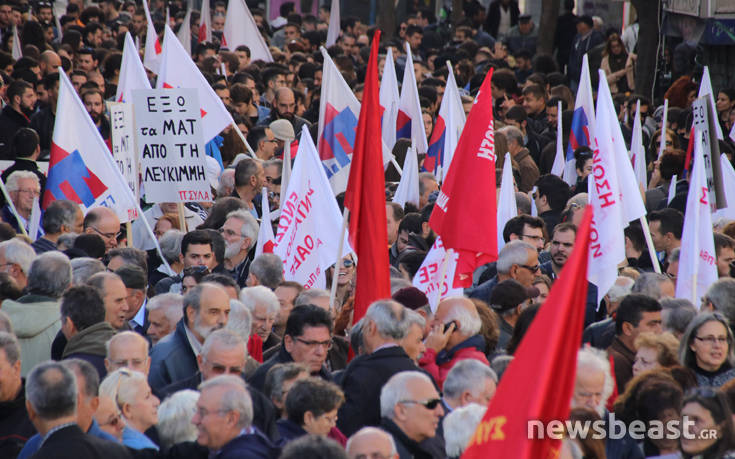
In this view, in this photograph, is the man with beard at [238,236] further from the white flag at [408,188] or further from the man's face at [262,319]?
the white flag at [408,188]

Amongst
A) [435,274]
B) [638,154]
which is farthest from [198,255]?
[638,154]

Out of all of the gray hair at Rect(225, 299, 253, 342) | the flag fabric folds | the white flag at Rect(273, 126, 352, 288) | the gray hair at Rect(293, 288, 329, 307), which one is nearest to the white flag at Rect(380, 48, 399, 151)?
the flag fabric folds

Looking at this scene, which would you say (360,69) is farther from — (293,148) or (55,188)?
→ (55,188)

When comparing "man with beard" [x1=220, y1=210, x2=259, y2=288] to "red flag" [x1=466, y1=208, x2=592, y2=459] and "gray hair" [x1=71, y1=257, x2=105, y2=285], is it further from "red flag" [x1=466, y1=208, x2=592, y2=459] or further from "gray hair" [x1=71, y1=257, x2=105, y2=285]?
"red flag" [x1=466, y1=208, x2=592, y2=459]

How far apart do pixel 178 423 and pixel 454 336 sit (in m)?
1.93

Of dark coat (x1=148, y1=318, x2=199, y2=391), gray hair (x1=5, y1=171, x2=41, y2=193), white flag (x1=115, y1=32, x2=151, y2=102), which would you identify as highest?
white flag (x1=115, y1=32, x2=151, y2=102)

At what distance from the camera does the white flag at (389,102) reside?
46.3 ft

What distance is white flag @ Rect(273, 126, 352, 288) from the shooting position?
29.3 ft

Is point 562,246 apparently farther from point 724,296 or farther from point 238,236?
point 238,236

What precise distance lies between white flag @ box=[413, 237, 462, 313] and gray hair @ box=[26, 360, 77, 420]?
348 centimetres

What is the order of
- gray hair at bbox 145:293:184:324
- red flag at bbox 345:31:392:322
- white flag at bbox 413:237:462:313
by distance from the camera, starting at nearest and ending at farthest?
gray hair at bbox 145:293:184:324 < red flag at bbox 345:31:392:322 < white flag at bbox 413:237:462:313

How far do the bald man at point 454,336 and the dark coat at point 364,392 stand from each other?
64 cm

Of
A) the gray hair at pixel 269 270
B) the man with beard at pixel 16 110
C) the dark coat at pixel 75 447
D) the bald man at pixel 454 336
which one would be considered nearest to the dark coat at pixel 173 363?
the bald man at pixel 454 336

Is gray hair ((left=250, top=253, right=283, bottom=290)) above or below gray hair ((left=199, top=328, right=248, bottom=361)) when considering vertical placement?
below
